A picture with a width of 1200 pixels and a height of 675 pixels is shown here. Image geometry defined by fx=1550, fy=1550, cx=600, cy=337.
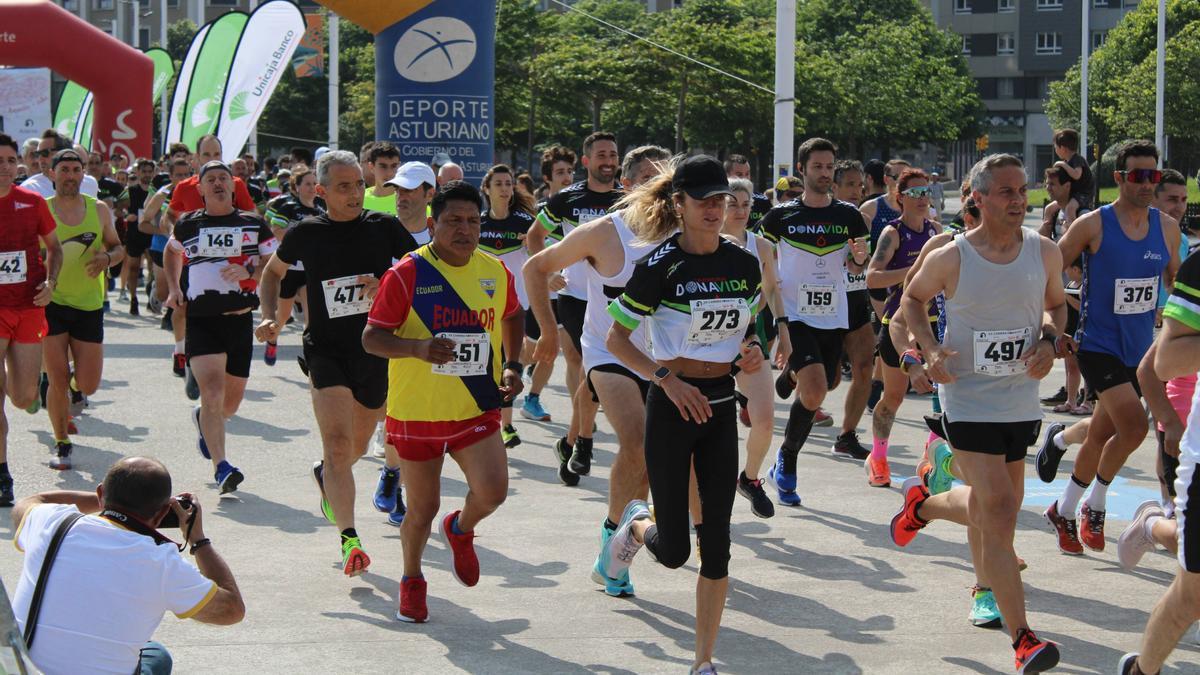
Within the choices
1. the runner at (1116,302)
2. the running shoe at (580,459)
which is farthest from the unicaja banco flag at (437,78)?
the runner at (1116,302)

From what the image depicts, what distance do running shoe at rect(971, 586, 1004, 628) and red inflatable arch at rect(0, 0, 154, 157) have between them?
941 inches

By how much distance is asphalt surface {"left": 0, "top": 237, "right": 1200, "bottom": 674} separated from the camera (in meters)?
5.96

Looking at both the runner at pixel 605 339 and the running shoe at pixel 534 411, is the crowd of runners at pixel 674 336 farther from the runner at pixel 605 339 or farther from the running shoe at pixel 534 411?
the running shoe at pixel 534 411

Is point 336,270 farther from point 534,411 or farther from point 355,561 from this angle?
point 534,411

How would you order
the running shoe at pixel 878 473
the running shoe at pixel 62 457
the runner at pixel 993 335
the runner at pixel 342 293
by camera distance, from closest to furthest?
the runner at pixel 993 335 < the runner at pixel 342 293 < the running shoe at pixel 878 473 < the running shoe at pixel 62 457

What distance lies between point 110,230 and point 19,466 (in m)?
1.67

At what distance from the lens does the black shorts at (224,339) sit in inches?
366

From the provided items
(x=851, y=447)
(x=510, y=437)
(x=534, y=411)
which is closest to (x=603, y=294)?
(x=510, y=437)

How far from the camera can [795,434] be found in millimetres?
9148

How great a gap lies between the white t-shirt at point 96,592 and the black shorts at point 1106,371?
16.1 ft

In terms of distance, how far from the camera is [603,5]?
239 feet

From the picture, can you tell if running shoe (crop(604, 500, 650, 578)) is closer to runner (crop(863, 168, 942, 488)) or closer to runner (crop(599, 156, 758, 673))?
runner (crop(599, 156, 758, 673))

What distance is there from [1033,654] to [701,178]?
2.04m

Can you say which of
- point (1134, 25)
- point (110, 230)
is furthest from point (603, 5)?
point (110, 230)
